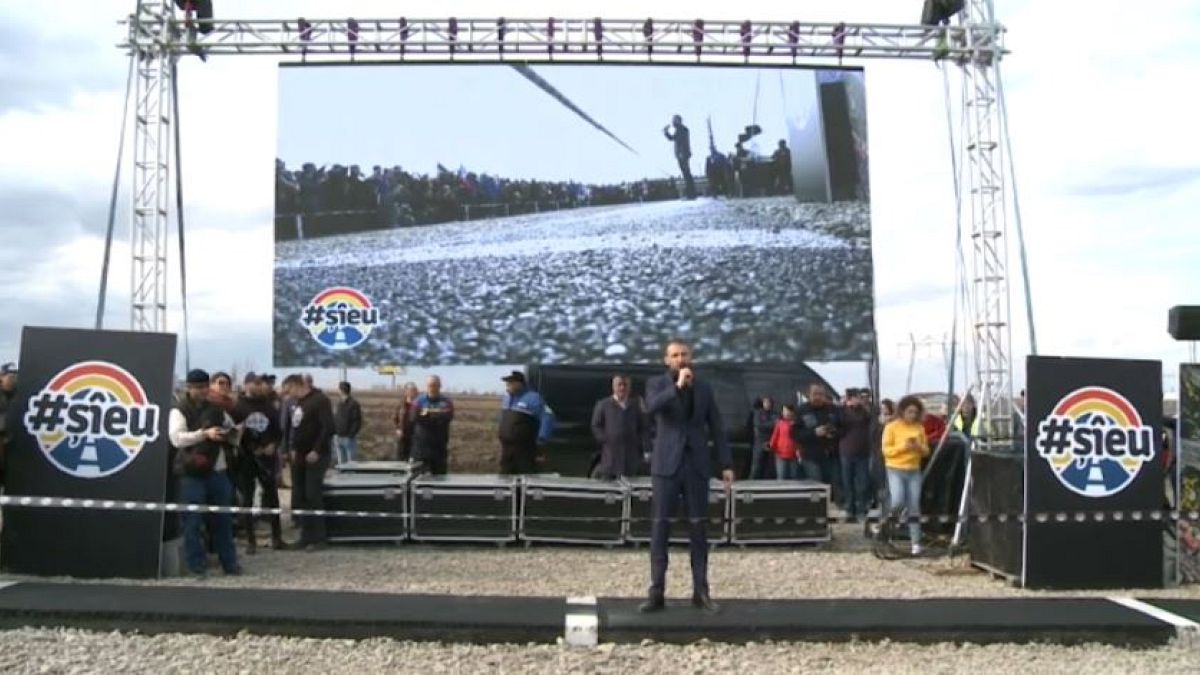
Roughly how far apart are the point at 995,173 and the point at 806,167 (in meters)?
3.02

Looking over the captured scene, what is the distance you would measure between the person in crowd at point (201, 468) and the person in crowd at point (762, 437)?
271 inches

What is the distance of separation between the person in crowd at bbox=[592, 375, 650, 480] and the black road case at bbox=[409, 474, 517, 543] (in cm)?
110

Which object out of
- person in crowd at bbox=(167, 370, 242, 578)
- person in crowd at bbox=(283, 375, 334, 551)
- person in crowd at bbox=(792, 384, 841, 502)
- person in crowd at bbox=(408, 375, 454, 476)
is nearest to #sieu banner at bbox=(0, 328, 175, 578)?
person in crowd at bbox=(167, 370, 242, 578)

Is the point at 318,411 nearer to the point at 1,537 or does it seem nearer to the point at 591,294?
the point at 1,537

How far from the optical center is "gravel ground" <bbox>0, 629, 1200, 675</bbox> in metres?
5.46

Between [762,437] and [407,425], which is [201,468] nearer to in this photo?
[407,425]

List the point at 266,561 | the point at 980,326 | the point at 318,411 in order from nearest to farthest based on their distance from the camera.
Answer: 1. the point at 266,561
2. the point at 318,411
3. the point at 980,326

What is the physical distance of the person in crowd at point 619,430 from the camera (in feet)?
35.2

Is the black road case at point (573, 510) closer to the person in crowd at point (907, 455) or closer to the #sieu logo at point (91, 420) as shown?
the person in crowd at point (907, 455)

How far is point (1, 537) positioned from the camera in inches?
313

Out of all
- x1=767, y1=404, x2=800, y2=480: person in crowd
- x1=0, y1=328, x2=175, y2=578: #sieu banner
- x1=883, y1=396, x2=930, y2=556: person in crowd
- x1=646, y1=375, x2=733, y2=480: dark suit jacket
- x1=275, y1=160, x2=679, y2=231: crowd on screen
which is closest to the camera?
x1=646, y1=375, x2=733, y2=480: dark suit jacket

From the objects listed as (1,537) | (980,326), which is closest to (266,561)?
(1,537)

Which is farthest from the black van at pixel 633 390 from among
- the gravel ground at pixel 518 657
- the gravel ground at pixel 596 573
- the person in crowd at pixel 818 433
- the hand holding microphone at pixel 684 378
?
the gravel ground at pixel 518 657

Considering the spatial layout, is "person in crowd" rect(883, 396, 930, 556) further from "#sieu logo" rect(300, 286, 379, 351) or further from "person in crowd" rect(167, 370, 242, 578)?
"#sieu logo" rect(300, 286, 379, 351)
